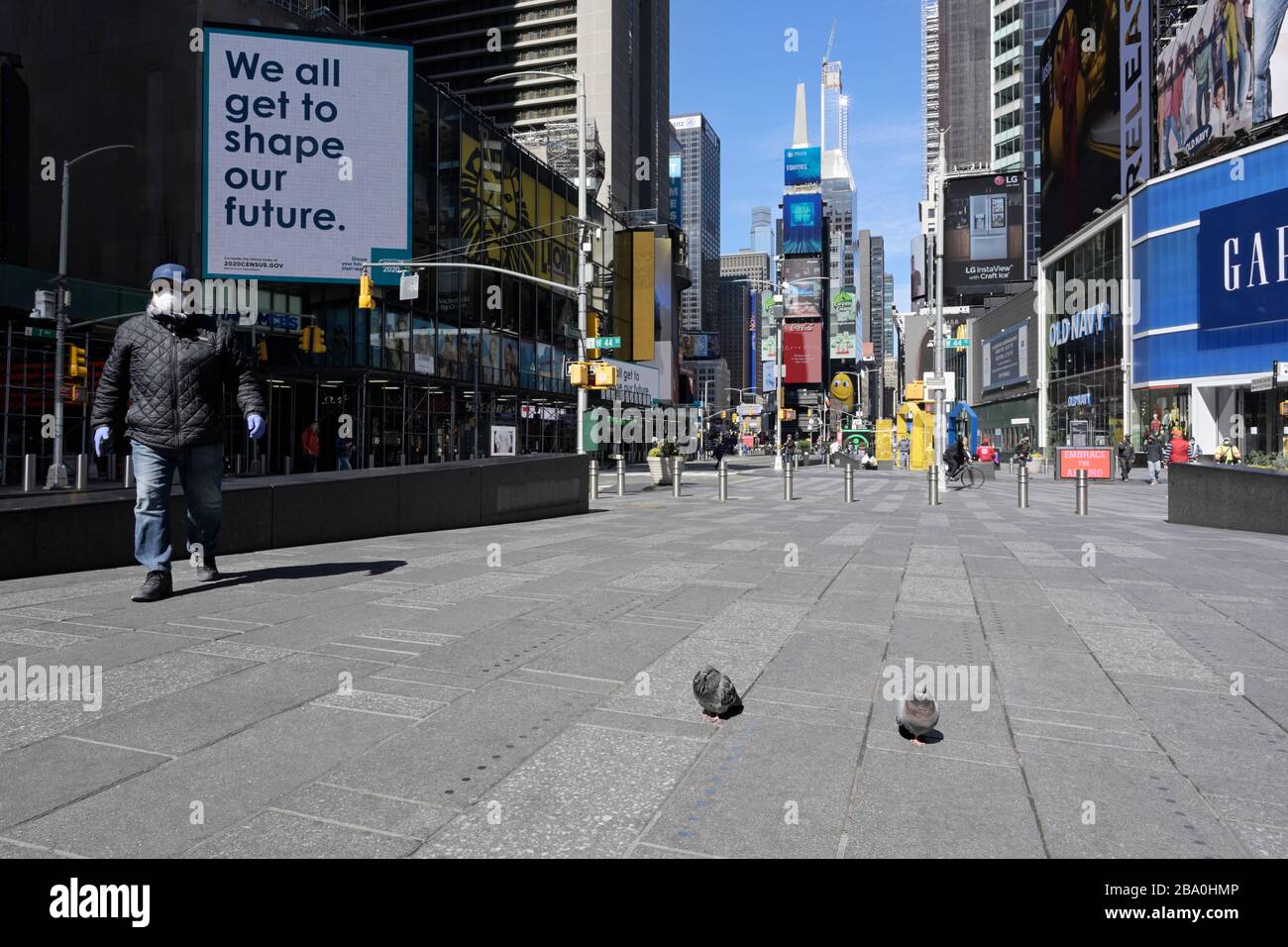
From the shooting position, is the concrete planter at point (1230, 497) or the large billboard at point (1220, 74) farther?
the large billboard at point (1220, 74)

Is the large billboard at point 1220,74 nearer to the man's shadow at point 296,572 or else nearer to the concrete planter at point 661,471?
the concrete planter at point 661,471

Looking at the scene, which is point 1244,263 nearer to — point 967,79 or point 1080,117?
point 1080,117

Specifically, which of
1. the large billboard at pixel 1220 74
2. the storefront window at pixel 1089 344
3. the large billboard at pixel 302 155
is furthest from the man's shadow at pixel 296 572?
the storefront window at pixel 1089 344

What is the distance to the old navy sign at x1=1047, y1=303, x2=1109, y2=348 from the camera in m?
54.1

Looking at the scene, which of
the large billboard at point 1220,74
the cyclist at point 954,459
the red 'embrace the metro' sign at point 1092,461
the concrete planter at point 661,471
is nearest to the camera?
the cyclist at point 954,459

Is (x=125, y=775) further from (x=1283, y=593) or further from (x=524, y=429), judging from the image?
(x=524, y=429)

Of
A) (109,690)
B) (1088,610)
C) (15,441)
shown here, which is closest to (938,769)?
(109,690)

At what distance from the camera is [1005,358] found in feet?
260

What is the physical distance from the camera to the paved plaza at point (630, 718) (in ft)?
9.23

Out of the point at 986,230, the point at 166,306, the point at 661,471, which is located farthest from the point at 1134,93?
the point at 166,306

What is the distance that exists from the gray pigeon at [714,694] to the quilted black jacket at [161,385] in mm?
4195

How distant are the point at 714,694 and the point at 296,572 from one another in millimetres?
5407

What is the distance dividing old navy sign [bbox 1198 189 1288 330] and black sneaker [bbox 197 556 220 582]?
4667 cm

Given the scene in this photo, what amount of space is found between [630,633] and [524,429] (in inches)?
1718
